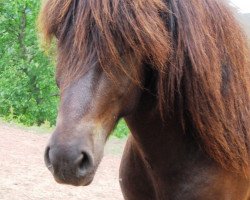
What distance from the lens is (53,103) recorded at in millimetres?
18016

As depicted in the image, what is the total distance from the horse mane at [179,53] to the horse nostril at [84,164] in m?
0.32

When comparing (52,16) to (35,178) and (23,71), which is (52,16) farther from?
(23,71)

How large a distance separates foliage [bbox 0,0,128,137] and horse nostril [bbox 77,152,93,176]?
15.2m

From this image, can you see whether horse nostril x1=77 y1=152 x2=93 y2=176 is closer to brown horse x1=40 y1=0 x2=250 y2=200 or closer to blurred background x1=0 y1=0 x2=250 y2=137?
brown horse x1=40 y1=0 x2=250 y2=200

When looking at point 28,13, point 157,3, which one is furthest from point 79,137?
point 28,13

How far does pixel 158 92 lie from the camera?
6.18 feet

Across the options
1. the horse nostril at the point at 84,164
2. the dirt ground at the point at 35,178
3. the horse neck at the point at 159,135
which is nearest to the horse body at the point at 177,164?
the horse neck at the point at 159,135

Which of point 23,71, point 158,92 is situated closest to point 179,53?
point 158,92

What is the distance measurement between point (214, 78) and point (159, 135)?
0.38 meters

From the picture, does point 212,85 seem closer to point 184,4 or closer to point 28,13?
point 184,4

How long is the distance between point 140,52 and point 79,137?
16.6 inches

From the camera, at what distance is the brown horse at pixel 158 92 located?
1.66 m

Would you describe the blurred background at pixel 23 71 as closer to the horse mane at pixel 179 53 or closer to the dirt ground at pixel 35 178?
the dirt ground at pixel 35 178

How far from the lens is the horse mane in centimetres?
171
